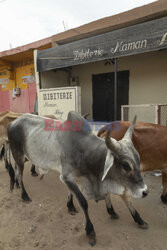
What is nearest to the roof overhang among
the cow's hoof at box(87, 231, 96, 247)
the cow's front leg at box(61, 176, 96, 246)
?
the cow's front leg at box(61, 176, 96, 246)

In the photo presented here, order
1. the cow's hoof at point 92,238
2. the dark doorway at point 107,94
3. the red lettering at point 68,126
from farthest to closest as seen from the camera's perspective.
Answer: the dark doorway at point 107,94 → the red lettering at point 68,126 → the cow's hoof at point 92,238

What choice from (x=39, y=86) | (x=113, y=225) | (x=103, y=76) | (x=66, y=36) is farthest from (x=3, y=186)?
(x=103, y=76)

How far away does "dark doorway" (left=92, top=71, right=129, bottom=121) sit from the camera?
18.9 feet

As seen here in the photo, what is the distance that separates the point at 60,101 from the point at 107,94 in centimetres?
191

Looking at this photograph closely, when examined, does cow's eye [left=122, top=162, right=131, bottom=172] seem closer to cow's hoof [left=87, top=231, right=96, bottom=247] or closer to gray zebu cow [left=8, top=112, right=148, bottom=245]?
gray zebu cow [left=8, top=112, right=148, bottom=245]

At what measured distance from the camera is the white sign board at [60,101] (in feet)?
15.9

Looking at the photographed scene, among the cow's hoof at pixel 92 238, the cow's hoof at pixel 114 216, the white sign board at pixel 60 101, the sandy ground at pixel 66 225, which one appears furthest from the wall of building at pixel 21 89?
the cow's hoof at pixel 92 238

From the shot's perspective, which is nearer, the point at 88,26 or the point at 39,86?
the point at 88,26

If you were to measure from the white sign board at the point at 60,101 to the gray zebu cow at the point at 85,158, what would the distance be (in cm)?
238

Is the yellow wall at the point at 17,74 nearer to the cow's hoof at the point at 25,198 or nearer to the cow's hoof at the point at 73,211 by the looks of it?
the cow's hoof at the point at 25,198

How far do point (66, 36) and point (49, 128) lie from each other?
12.2ft

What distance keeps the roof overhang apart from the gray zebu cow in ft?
8.12

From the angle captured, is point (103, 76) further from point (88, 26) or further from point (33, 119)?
point (33, 119)

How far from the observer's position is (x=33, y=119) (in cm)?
264
